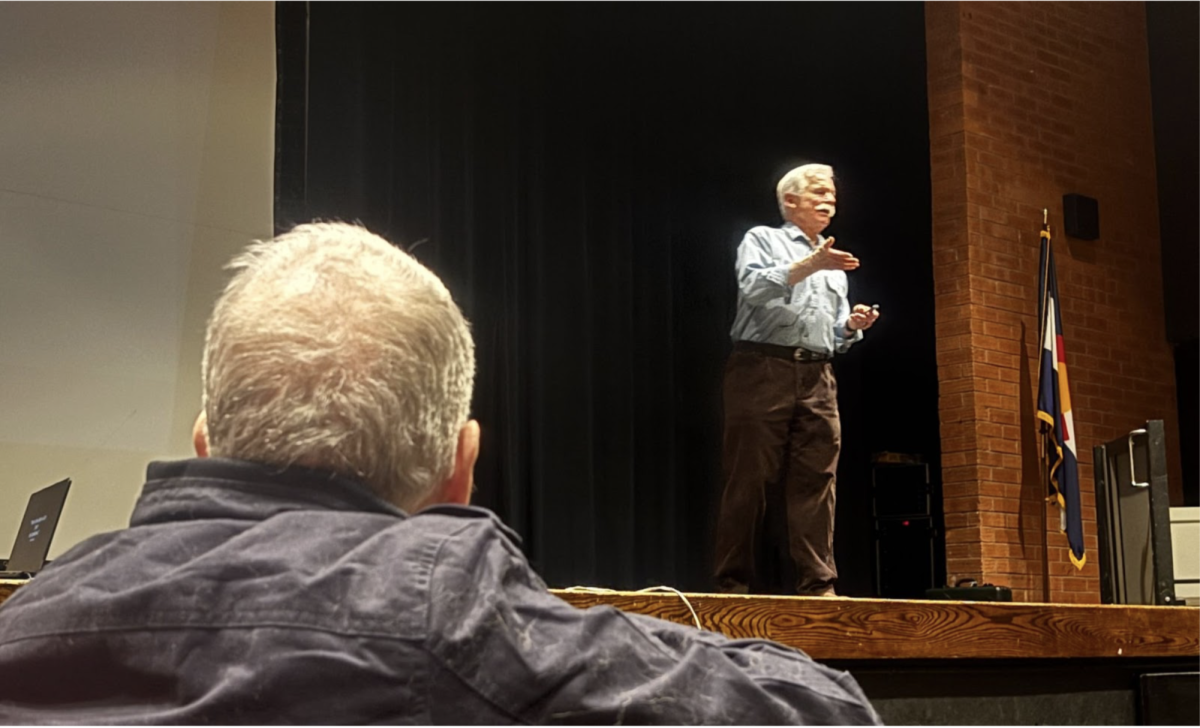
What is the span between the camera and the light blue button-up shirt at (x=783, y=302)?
347 centimetres

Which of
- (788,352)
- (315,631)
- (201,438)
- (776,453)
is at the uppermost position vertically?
(788,352)

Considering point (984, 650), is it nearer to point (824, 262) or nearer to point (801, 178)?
point (824, 262)

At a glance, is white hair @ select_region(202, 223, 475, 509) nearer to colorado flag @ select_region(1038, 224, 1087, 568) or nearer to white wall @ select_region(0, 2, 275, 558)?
white wall @ select_region(0, 2, 275, 558)

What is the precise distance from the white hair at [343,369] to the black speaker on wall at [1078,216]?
4771 millimetres

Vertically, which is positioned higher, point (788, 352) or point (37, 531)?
point (788, 352)

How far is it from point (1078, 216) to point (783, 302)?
7.14 feet

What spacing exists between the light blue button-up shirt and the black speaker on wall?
197 centimetres

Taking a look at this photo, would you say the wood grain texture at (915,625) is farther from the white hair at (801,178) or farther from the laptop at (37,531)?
the white hair at (801,178)

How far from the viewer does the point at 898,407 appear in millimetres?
5340

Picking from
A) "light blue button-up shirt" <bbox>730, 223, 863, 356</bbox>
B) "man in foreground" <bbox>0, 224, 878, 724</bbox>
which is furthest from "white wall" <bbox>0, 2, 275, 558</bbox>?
"man in foreground" <bbox>0, 224, 878, 724</bbox>

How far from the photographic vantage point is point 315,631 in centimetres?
61

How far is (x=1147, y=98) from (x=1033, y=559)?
224 cm

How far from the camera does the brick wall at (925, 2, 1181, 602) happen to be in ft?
15.3

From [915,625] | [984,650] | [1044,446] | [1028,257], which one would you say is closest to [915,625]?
[915,625]
